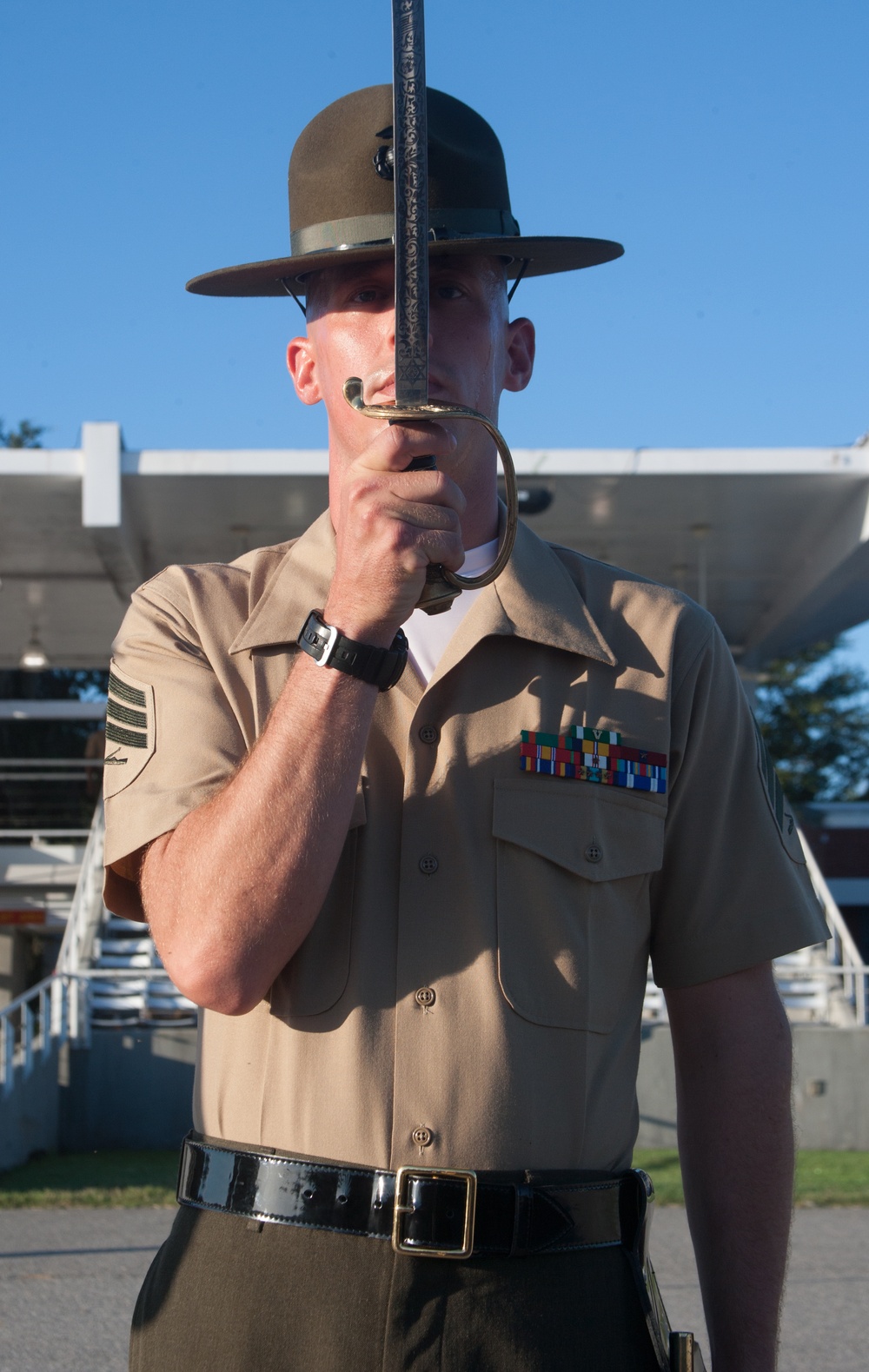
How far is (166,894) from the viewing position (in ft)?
5.65

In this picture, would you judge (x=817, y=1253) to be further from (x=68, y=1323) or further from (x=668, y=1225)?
(x=68, y=1323)

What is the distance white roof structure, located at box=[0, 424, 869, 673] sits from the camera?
14867 mm

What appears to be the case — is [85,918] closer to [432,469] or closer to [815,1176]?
[815,1176]

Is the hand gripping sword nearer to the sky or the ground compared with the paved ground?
nearer to the sky

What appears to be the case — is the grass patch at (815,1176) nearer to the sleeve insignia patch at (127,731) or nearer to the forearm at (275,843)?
the sleeve insignia patch at (127,731)

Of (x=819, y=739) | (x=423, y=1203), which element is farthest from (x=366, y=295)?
(x=819, y=739)

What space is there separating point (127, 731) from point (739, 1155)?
1.09 m

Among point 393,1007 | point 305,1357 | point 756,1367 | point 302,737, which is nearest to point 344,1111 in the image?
point 393,1007

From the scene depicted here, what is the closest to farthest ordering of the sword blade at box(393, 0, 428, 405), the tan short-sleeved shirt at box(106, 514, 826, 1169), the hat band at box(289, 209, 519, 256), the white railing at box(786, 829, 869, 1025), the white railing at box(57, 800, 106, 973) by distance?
the sword blade at box(393, 0, 428, 405)
the tan short-sleeved shirt at box(106, 514, 826, 1169)
the hat band at box(289, 209, 519, 256)
the white railing at box(786, 829, 869, 1025)
the white railing at box(57, 800, 106, 973)

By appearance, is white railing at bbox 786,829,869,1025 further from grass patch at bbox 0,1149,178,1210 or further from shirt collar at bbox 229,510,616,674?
shirt collar at bbox 229,510,616,674

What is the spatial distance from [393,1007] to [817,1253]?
6.45 m

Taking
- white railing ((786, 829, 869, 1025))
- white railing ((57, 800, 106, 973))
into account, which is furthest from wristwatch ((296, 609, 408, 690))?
white railing ((57, 800, 106, 973))

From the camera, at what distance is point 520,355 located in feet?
7.40

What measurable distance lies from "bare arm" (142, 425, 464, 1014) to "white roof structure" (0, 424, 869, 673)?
516 inches
